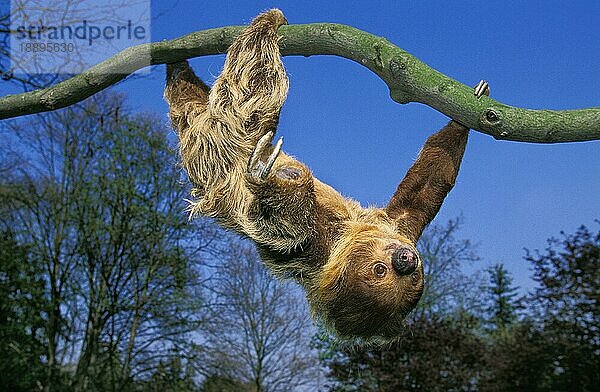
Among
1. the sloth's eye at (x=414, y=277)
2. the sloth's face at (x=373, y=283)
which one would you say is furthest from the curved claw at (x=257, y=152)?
the sloth's eye at (x=414, y=277)

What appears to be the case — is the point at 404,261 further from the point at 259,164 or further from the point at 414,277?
the point at 259,164

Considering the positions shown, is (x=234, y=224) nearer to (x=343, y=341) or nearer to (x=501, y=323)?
(x=343, y=341)

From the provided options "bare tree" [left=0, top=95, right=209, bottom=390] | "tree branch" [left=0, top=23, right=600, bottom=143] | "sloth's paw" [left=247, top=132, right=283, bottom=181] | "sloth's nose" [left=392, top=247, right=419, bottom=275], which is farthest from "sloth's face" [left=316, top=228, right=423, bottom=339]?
"bare tree" [left=0, top=95, right=209, bottom=390]

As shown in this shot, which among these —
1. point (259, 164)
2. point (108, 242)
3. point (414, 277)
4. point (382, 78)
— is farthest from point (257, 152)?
point (108, 242)

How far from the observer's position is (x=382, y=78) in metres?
2.80

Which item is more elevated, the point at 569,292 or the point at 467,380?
the point at 569,292

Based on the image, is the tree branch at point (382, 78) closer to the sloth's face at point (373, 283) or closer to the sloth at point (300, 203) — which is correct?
the sloth at point (300, 203)

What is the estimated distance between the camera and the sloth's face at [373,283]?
2959 millimetres

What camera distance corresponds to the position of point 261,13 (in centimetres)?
329

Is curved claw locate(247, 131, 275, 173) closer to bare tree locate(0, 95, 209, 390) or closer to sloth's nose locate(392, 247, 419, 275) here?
sloth's nose locate(392, 247, 419, 275)

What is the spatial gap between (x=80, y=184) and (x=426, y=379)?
367 inches

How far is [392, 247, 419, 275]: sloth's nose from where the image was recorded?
294 centimetres

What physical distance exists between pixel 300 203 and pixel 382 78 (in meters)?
0.63

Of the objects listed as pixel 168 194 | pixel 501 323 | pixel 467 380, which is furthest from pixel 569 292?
pixel 501 323
